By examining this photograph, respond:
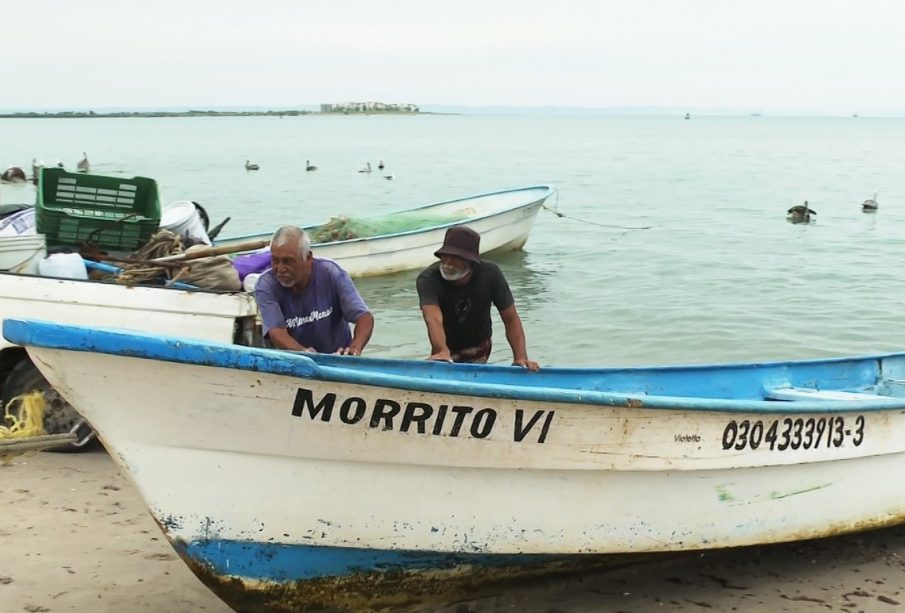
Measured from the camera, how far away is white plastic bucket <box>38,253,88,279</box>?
7.02 m

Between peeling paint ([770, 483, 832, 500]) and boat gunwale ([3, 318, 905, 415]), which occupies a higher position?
boat gunwale ([3, 318, 905, 415])

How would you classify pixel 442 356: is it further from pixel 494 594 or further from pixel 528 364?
pixel 494 594

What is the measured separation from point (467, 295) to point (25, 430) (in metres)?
3.45

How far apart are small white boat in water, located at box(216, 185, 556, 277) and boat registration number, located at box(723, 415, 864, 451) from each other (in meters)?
9.54

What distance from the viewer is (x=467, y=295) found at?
18.7ft

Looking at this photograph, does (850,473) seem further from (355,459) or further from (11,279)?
(11,279)

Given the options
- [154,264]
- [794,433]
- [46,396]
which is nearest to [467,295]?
[794,433]

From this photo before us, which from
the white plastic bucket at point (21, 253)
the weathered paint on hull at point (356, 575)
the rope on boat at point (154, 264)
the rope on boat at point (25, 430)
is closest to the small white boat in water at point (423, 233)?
the rope on boat at point (154, 264)

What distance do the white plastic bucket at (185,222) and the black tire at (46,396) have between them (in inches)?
83.0

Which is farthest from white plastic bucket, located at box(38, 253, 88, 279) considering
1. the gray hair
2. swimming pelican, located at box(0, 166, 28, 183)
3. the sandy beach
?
swimming pelican, located at box(0, 166, 28, 183)

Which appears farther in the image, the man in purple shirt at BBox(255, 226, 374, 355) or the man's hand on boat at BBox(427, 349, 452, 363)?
the man's hand on boat at BBox(427, 349, 452, 363)

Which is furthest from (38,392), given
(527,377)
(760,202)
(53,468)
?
(760,202)

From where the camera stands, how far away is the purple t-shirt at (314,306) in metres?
5.35

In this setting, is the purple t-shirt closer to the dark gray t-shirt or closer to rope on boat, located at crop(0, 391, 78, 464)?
the dark gray t-shirt
